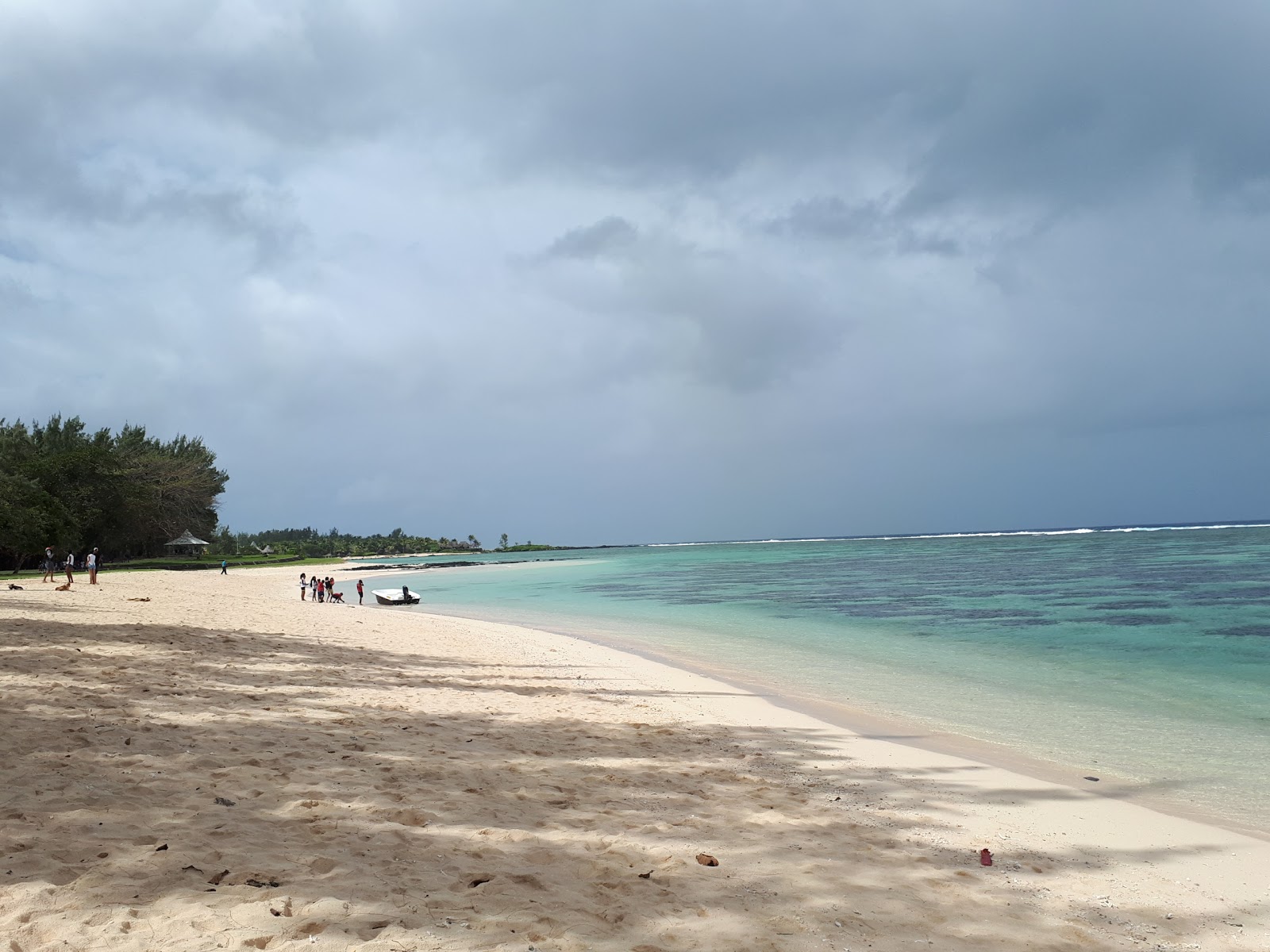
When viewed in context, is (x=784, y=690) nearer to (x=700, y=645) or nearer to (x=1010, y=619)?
(x=700, y=645)

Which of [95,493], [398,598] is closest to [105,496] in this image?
[95,493]

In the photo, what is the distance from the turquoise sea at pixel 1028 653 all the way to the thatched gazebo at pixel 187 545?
48.1 metres

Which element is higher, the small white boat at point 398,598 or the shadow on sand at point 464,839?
the shadow on sand at point 464,839

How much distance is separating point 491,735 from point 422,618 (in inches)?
747

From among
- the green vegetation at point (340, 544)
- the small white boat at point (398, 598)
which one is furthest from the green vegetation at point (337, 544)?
the small white boat at point (398, 598)

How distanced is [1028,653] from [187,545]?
83601 mm

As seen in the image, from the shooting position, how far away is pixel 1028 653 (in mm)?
18625

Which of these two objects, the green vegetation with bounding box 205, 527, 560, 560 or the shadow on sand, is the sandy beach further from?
the green vegetation with bounding box 205, 527, 560, 560

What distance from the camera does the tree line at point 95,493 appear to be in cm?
5284

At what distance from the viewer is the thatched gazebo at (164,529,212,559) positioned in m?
78.2

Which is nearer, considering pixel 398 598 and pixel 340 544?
pixel 398 598

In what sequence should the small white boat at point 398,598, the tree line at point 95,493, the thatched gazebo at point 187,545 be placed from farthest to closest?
the thatched gazebo at point 187,545, the tree line at point 95,493, the small white boat at point 398,598

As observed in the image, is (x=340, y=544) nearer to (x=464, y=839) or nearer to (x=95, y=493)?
(x=95, y=493)

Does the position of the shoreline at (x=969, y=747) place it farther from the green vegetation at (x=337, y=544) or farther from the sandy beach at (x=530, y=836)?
the green vegetation at (x=337, y=544)
